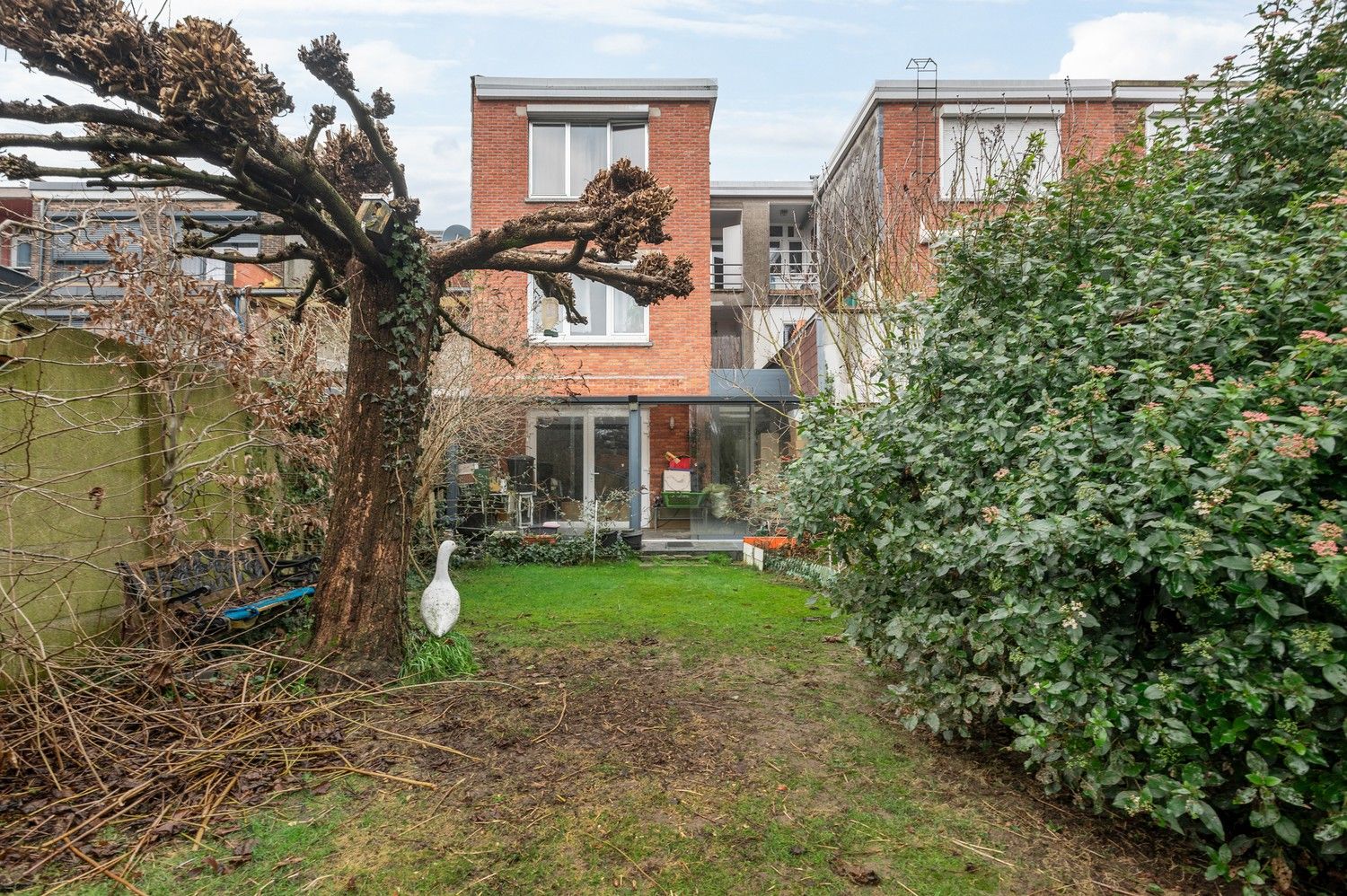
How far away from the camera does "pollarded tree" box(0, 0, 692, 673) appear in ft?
11.6

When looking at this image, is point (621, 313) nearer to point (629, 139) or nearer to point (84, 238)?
point (629, 139)

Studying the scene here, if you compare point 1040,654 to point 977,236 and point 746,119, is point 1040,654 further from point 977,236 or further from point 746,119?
point 746,119

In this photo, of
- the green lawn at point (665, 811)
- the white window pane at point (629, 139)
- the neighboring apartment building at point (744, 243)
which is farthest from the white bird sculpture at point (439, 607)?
the neighboring apartment building at point (744, 243)

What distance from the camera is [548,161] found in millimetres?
15562

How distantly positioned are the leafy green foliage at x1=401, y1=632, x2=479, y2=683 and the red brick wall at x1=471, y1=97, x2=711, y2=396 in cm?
992

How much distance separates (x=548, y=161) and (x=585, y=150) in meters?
0.88

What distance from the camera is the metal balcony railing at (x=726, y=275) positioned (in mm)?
21859

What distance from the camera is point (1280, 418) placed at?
2350 millimetres

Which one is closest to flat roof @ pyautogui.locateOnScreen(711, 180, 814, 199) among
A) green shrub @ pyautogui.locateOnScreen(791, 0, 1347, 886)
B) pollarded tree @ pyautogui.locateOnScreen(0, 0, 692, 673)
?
pollarded tree @ pyautogui.locateOnScreen(0, 0, 692, 673)

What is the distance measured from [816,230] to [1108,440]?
9192 millimetres

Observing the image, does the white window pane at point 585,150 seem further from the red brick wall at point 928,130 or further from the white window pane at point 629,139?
the red brick wall at point 928,130

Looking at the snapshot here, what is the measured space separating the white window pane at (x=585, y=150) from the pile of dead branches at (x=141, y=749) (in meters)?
13.2

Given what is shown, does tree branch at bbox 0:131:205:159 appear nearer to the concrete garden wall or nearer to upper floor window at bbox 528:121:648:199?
the concrete garden wall

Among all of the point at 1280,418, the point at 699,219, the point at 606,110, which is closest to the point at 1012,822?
the point at 1280,418
